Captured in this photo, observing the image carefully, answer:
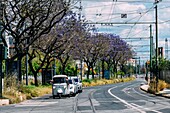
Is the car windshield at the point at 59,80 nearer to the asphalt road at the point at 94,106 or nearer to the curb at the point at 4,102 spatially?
the asphalt road at the point at 94,106

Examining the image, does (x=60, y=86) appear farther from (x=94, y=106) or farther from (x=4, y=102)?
(x=94, y=106)

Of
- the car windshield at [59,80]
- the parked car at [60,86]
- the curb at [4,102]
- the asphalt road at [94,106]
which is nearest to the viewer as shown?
the asphalt road at [94,106]

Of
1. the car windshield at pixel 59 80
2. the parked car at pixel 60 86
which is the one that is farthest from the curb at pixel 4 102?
the car windshield at pixel 59 80

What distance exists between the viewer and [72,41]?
58.5m

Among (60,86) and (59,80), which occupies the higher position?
(59,80)

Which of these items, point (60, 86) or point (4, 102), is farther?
A: point (60, 86)

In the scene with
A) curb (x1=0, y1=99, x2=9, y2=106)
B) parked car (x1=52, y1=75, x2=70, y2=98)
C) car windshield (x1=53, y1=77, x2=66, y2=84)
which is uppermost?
car windshield (x1=53, y1=77, x2=66, y2=84)

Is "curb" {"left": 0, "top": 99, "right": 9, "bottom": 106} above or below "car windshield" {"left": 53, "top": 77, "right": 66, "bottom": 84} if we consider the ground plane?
below

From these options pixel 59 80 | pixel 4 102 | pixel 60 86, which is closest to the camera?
pixel 4 102

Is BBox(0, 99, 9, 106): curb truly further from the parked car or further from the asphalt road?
the parked car

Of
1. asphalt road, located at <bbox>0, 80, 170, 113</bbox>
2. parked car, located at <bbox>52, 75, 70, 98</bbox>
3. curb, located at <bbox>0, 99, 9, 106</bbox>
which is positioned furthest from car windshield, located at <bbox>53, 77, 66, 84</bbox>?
curb, located at <bbox>0, 99, 9, 106</bbox>

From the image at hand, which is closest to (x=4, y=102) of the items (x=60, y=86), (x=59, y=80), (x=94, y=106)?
(x=94, y=106)

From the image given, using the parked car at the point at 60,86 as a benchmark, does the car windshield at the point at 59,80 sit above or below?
above

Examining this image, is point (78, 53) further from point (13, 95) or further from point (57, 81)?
point (13, 95)
